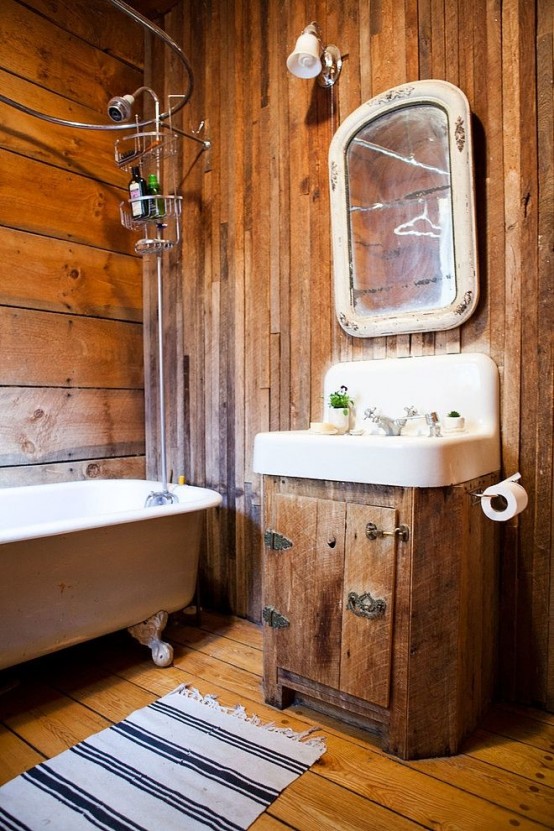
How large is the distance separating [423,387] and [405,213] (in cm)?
54

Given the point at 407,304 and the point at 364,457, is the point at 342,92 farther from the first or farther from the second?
the point at 364,457

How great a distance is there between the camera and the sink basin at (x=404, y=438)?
113 centimetres

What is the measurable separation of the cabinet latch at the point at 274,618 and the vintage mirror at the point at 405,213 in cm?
89

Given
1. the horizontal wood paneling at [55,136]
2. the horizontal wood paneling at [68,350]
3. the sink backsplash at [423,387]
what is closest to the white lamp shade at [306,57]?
the sink backsplash at [423,387]

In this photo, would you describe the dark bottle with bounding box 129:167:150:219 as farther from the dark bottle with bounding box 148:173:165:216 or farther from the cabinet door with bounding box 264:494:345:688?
the cabinet door with bounding box 264:494:345:688

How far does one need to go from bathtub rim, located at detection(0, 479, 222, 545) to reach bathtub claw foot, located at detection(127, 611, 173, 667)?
0.36m

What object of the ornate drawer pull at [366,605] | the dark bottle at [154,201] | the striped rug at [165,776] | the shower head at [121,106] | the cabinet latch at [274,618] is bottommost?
the striped rug at [165,776]

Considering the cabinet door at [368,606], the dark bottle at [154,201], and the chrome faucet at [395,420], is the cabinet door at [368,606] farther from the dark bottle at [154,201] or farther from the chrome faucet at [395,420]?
the dark bottle at [154,201]

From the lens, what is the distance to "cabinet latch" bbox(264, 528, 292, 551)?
53.7 inches

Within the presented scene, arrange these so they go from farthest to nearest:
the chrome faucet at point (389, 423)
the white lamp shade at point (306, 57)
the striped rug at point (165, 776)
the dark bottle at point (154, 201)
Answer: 1. the dark bottle at point (154, 201)
2. the white lamp shade at point (306, 57)
3. the chrome faucet at point (389, 423)
4. the striped rug at point (165, 776)

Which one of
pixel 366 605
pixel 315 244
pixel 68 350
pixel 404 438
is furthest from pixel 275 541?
pixel 68 350

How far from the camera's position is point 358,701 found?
124 cm

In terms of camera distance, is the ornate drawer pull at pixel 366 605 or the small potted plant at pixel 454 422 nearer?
the ornate drawer pull at pixel 366 605

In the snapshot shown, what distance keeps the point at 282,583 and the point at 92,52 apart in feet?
7.74
